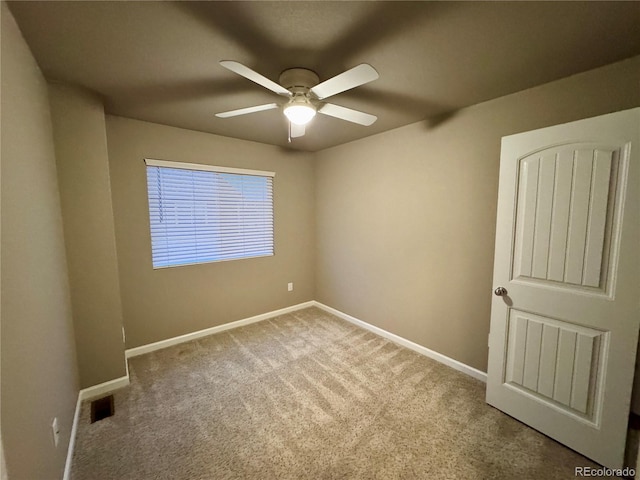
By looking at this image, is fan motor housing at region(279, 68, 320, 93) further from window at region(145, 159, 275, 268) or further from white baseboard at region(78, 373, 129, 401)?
white baseboard at region(78, 373, 129, 401)

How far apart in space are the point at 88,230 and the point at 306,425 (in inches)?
87.4

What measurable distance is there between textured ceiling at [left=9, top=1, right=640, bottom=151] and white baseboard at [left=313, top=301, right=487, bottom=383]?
2.34 meters

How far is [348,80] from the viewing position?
1.37m

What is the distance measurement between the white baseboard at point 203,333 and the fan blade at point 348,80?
9.32 ft

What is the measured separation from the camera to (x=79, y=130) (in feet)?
6.37

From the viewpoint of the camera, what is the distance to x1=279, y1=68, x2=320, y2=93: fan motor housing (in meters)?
1.64

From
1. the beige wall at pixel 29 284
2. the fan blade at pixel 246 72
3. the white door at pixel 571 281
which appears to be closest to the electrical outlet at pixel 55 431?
the beige wall at pixel 29 284

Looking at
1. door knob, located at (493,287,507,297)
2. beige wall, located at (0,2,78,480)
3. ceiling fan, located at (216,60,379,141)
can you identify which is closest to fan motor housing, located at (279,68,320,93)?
ceiling fan, located at (216,60,379,141)

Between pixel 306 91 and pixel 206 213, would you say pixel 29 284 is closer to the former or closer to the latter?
pixel 306 91

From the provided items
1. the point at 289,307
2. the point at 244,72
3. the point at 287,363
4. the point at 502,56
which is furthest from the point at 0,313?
the point at 289,307

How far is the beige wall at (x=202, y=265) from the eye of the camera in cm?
255

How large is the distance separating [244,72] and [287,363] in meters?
2.41

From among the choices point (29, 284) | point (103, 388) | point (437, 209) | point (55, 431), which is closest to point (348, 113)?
point (437, 209)

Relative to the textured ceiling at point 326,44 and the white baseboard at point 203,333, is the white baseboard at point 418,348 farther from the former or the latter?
the textured ceiling at point 326,44
